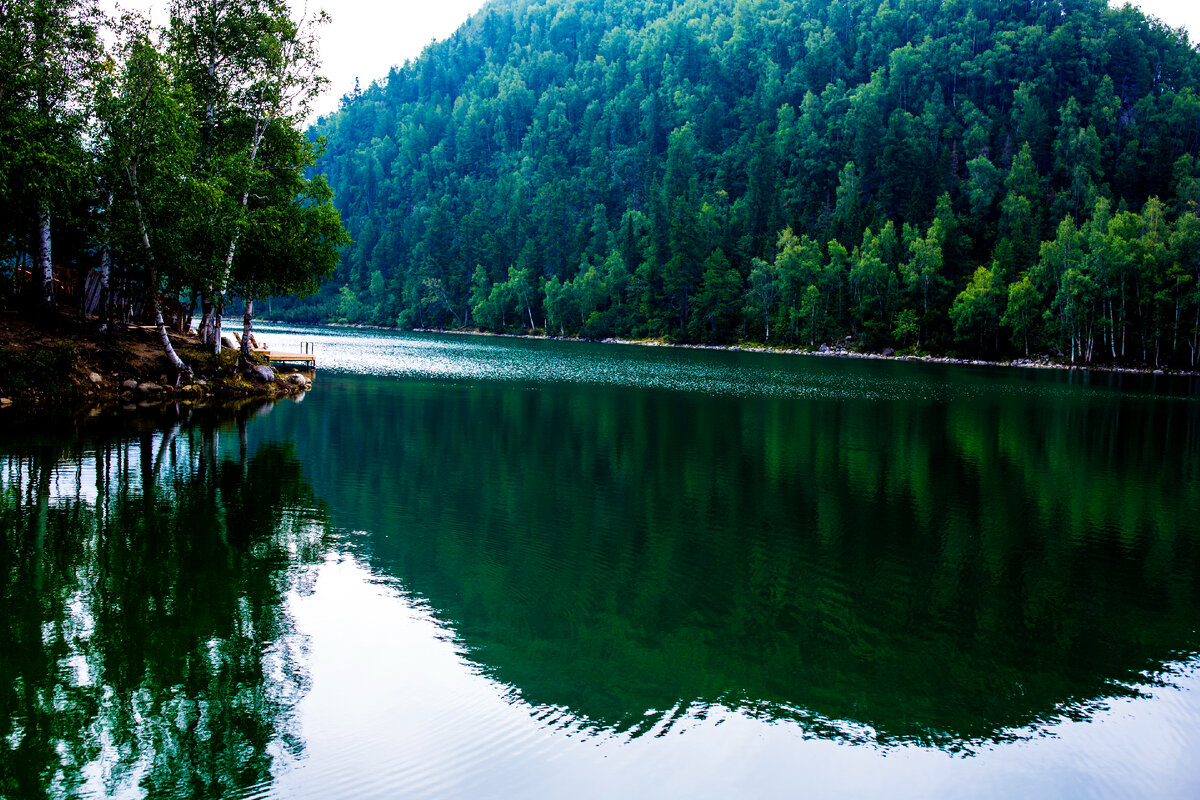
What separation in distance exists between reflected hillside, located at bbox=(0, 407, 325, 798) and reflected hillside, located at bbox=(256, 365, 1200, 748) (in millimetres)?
2139

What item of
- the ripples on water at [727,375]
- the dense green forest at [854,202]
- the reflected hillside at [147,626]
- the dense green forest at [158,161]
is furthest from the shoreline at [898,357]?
the reflected hillside at [147,626]

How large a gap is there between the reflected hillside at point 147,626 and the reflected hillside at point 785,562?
214cm

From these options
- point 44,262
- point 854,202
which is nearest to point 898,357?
point 854,202

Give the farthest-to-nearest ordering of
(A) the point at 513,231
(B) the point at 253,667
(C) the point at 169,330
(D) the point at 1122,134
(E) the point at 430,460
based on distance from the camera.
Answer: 1. (A) the point at 513,231
2. (D) the point at 1122,134
3. (C) the point at 169,330
4. (E) the point at 430,460
5. (B) the point at 253,667

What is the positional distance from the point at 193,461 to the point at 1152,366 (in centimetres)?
9610

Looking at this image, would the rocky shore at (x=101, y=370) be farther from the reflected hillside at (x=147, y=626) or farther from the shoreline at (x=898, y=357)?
the shoreline at (x=898, y=357)

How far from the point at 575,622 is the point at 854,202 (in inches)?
4978

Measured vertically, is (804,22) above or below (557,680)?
above

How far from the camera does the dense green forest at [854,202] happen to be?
94.7m

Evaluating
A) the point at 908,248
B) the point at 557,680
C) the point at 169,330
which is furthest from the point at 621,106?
the point at 557,680

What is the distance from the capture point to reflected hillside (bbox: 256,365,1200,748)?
31.5 ft

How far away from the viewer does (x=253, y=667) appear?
8992 millimetres

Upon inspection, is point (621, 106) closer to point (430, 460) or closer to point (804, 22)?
point (804, 22)

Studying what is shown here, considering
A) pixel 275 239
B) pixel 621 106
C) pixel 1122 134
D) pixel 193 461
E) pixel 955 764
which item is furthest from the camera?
pixel 621 106
